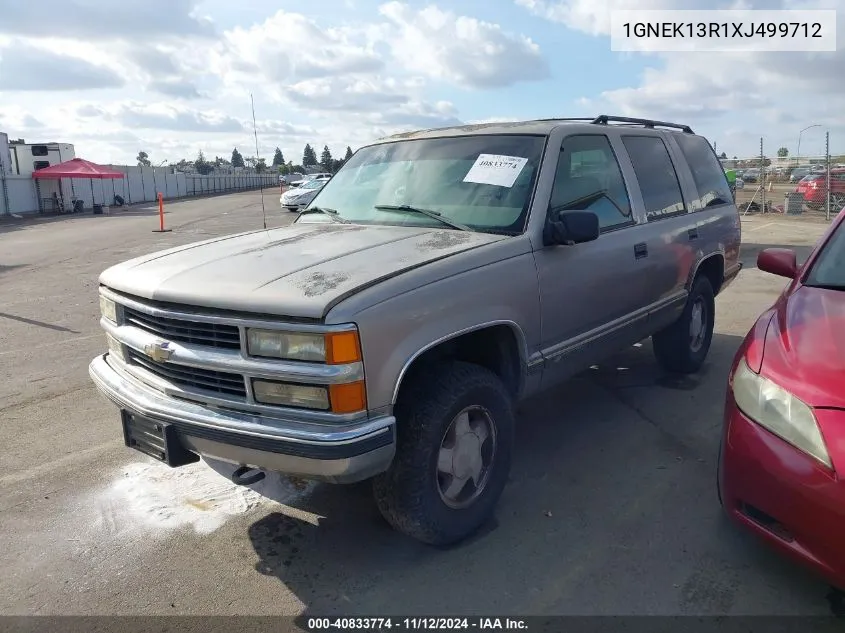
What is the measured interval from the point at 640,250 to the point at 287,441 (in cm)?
275

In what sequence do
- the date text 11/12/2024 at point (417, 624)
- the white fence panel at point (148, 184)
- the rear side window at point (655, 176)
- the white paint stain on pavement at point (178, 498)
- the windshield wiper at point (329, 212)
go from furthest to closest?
the white fence panel at point (148, 184) → the rear side window at point (655, 176) → the windshield wiper at point (329, 212) → the white paint stain on pavement at point (178, 498) → the date text 11/12/2024 at point (417, 624)

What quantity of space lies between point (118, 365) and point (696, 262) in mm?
4077

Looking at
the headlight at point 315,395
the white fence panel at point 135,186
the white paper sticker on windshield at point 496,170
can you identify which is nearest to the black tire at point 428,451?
the headlight at point 315,395

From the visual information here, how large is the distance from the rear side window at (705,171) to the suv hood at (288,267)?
2.81m

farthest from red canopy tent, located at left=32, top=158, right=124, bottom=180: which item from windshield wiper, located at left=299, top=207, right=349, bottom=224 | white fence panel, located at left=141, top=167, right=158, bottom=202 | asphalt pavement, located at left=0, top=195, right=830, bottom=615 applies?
windshield wiper, located at left=299, top=207, right=349, bottom=224

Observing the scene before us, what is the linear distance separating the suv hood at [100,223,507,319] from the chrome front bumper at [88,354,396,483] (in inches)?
17.3

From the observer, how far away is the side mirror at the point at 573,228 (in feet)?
11.3

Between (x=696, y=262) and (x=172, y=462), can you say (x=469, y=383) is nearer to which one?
(x=172, y=462)

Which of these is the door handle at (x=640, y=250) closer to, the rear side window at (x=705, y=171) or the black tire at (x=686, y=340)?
the black tire at (x=686, y=340)

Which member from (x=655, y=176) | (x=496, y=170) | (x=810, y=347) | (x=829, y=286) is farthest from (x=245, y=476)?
(x=655, y=176)

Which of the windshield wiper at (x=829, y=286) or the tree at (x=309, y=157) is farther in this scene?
the tree at (x=309, y=157)

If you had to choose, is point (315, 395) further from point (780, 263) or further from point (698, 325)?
point (698, 325)

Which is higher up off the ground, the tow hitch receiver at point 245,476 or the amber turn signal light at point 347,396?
the amber turn signal light at point 347,396

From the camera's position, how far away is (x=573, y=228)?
3447mm
